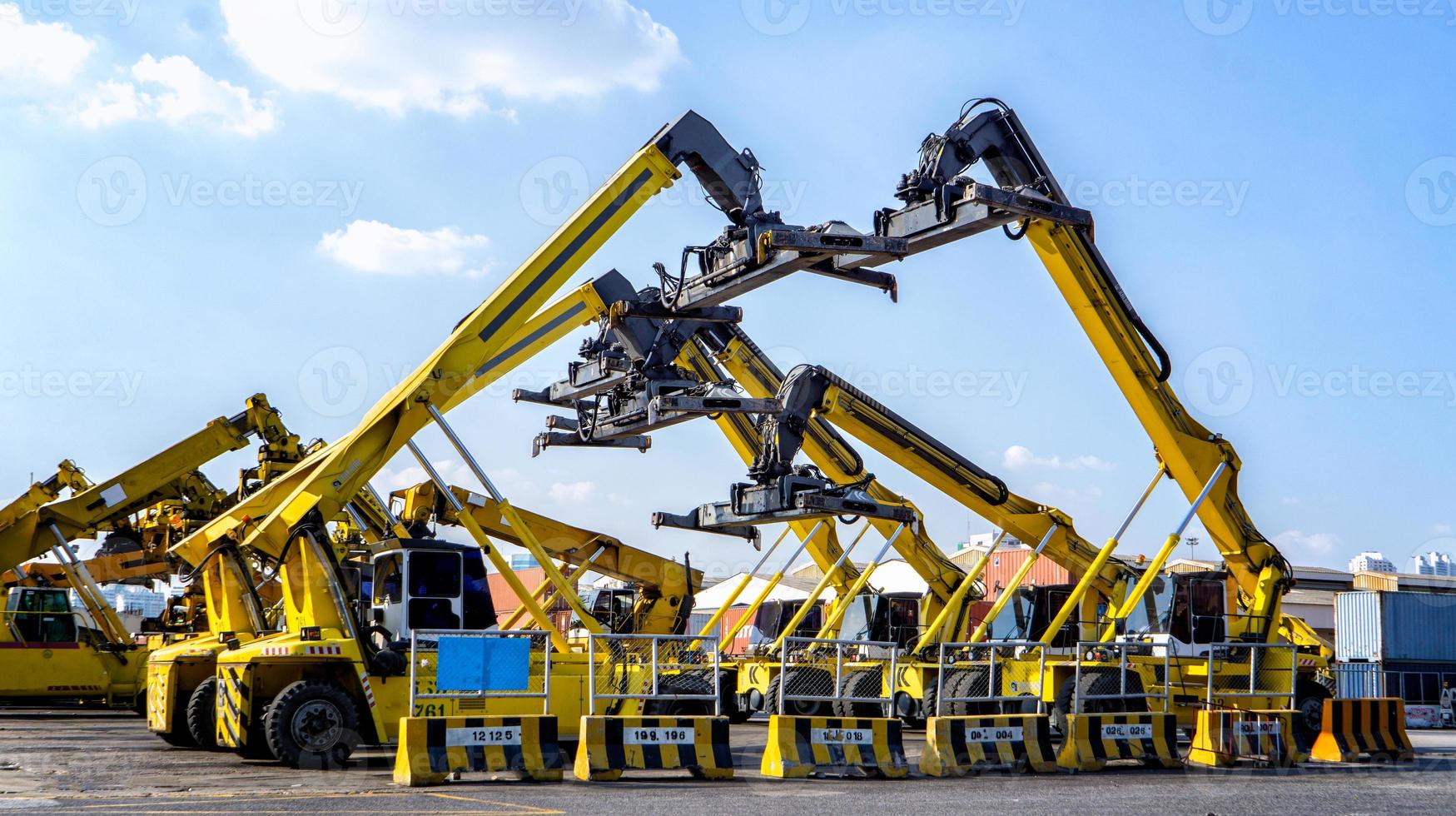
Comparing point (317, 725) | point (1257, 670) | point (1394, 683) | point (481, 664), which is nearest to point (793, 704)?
point (1257, 670)

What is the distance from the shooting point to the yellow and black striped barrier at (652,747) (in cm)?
1466

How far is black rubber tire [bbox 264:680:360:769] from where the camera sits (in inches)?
623

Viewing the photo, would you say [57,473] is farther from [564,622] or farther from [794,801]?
[794,801]

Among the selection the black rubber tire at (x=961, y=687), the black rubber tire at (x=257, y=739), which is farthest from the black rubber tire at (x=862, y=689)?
the black rubber tire at (x=257, y=739)

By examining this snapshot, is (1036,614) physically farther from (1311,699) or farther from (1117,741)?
(1117,741)

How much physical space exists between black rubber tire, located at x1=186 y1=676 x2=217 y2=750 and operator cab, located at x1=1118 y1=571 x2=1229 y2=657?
1418 centimetres

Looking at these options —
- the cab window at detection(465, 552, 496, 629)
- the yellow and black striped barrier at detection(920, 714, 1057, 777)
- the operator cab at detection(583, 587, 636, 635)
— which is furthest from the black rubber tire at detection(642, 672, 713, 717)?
the operator cab at detection(583, 587, 636, 635)

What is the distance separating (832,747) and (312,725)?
5985 mm

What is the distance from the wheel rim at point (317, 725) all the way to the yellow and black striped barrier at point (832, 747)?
5.01 m

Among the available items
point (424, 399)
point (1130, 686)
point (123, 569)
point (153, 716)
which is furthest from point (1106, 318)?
point (123, 569)

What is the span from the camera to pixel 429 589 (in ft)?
58.1

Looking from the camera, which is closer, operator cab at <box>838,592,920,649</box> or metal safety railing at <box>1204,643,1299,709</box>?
metal safety railing at <box>1204,643,1299,709</box>

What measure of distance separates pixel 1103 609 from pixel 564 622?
67.0ft

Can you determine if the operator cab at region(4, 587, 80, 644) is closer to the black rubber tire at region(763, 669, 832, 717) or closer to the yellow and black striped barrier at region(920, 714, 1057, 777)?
the black rubber tire at region(763, 669, 832, 717)
